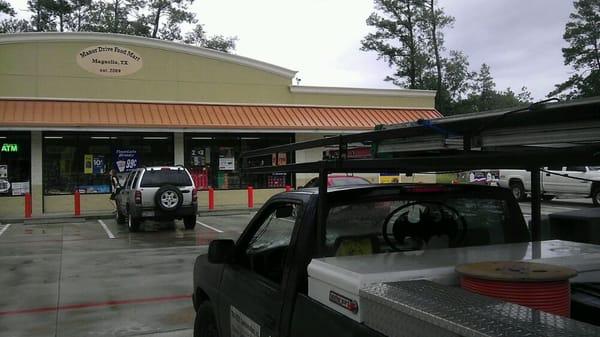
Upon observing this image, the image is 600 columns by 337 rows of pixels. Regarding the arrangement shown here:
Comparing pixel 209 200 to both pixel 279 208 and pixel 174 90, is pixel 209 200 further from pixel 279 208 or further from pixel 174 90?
pixel 279 208

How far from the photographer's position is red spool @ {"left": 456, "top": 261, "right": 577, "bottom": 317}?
2049 millimetres

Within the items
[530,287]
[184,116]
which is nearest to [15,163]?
[184,116]

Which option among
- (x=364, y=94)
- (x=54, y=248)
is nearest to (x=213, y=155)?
(x=364, y=94)

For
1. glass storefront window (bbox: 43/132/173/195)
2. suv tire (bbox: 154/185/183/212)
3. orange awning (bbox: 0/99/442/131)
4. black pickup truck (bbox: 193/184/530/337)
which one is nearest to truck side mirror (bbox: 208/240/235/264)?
black pickup truck (bbox: 193/184/530/337)

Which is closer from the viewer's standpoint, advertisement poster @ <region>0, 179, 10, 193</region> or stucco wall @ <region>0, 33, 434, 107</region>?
advertisement poster @ <region>0, 179, 10, 193</region>

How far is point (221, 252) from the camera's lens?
3.86 metres

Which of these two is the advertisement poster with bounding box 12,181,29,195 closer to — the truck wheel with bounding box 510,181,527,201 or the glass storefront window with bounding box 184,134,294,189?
the glass storefront window with bounding box 184,134,294,189

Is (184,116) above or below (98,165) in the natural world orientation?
above

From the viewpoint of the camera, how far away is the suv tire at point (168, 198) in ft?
49.4

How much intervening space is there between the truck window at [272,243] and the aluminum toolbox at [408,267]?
0.80m

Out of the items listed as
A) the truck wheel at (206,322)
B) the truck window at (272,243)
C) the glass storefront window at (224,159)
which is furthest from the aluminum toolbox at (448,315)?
the glass storefront window at (224,159)

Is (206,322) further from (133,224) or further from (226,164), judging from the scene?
(226,164)

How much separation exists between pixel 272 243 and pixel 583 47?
1859 inches

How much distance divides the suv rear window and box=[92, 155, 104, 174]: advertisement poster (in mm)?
7309
